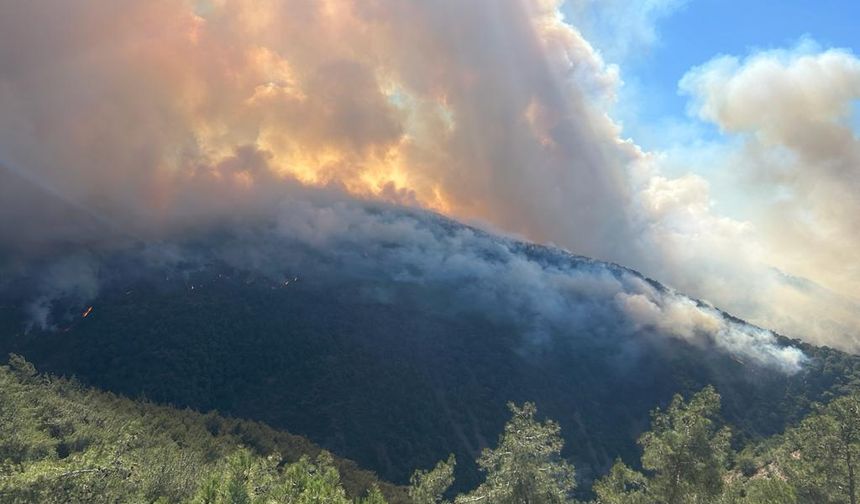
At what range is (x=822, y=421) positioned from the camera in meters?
73.2

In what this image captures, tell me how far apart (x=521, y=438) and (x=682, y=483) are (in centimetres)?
1882

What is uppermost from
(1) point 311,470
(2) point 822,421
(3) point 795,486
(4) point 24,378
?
(2) point 822,421

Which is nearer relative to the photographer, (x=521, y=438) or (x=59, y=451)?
(x=521, y=438)

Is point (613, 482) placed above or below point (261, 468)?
above

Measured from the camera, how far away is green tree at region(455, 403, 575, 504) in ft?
178

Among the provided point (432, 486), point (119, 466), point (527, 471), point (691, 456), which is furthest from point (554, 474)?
point (119, 466)

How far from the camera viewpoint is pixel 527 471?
177 feet

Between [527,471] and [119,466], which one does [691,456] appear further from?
[119,466]

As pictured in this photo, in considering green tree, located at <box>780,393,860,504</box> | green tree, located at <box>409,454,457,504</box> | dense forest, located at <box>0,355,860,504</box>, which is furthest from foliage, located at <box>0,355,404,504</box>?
green tree, located at <box>780,393,860,504</box>

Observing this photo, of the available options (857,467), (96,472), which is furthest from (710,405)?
(96,472)

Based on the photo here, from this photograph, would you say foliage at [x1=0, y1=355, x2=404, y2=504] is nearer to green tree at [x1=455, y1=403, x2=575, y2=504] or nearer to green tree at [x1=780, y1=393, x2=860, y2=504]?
green tree at [x1=455, y1=403, x2=575, y2=504]

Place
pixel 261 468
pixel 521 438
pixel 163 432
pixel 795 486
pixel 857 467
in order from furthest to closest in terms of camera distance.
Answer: pixel 163 432 < pixel 261 468 < pixel 795 486 < pixel 857 467 < pixel 521 438

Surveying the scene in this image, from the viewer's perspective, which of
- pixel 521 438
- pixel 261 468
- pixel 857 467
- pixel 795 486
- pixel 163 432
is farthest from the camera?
pixel 163 432

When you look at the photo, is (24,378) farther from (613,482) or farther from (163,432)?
(613,482)
